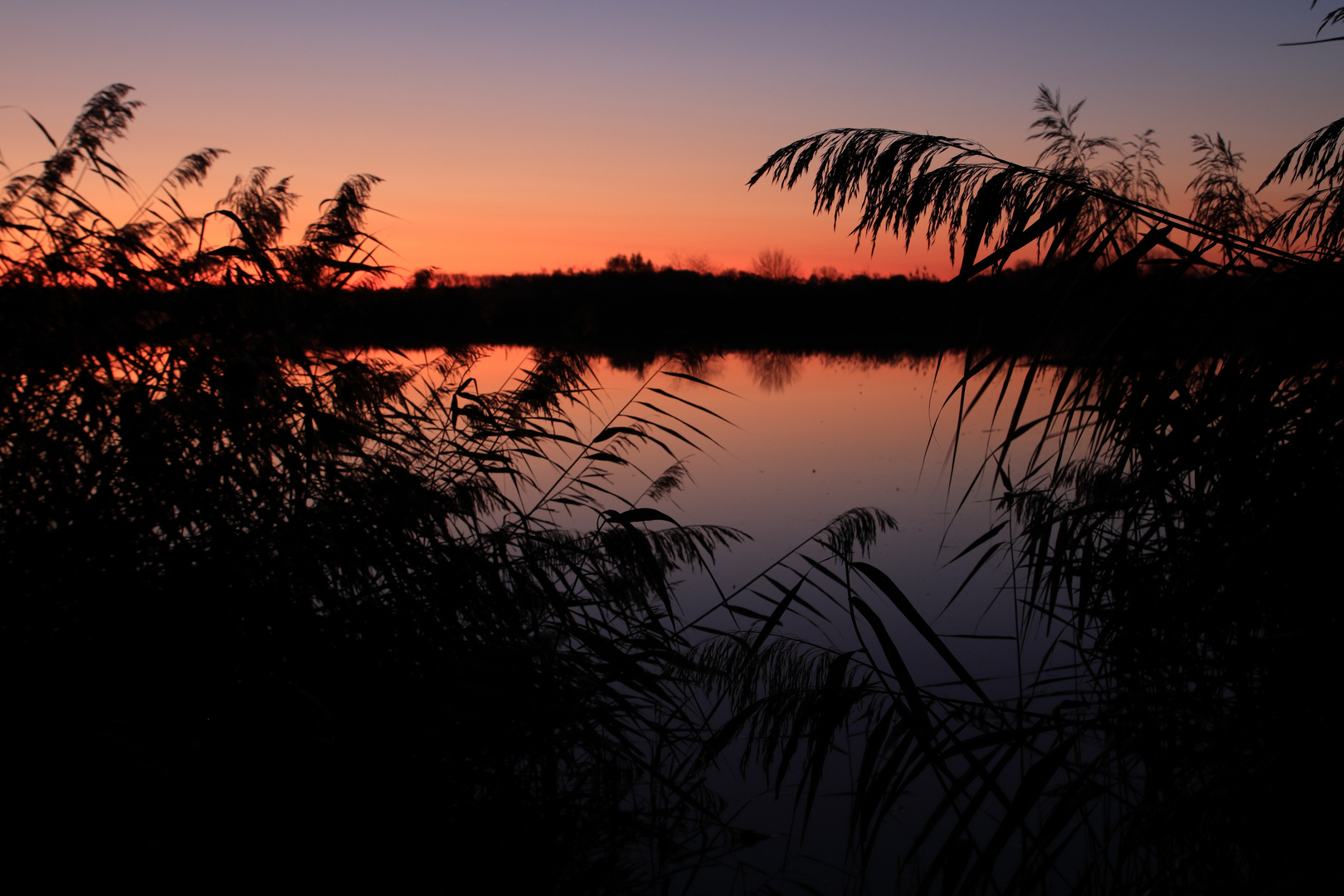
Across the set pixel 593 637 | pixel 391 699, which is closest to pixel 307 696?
pixel 391 699

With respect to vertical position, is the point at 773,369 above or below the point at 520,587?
above

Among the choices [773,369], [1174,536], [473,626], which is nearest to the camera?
[1174,536]

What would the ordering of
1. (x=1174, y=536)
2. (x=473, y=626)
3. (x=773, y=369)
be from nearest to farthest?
(x=1174, y=536) → (x=473, y=626) → (x=773, y=369)

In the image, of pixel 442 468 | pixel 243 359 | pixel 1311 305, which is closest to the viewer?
pixel 1311 305

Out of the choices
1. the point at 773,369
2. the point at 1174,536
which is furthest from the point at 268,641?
the point at 773,369

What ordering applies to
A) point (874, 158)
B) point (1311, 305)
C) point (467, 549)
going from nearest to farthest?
point (1311, 305) → point (874, 158) → point (467, 549)

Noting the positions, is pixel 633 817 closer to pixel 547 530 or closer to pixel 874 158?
Result: pixel 547 530

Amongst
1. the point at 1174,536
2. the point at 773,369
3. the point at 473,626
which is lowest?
the point at 473,626

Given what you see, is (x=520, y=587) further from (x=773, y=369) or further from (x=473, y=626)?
(x=773, y=369)

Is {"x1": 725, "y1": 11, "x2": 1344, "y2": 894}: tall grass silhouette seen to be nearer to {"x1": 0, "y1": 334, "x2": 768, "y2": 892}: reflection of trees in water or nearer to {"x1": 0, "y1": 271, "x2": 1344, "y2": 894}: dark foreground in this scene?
{"x1": 0, "y1": 271, "x2": 1344, "y2": 894}: dark foreground

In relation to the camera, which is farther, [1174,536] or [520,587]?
[520,587]

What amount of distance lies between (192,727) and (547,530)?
1.83 m

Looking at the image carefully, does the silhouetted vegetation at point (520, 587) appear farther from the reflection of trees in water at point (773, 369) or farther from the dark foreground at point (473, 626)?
the reflection of trees in water at point (773, 369)

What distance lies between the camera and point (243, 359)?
238cm
